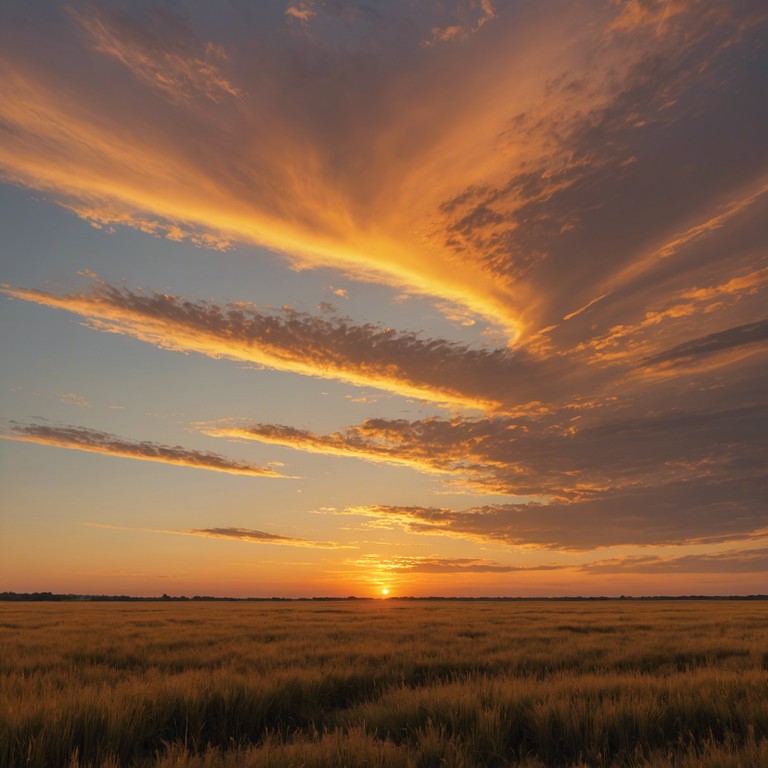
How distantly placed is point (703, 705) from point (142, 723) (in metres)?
6.15

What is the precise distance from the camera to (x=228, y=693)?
6.74 metres

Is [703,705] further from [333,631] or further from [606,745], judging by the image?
[333,631]

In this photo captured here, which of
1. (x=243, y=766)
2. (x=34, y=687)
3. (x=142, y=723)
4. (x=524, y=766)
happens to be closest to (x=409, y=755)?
(x=524, y=766)

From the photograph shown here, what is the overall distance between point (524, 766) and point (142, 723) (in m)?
3.81

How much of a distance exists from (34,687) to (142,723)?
8.34 feet

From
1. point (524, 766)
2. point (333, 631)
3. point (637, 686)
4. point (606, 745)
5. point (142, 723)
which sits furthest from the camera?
point (333, 631)

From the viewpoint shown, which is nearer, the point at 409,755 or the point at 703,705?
the point at 409,755

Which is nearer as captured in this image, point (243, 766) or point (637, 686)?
point (243, 766)

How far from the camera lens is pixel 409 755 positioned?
14.6 ft

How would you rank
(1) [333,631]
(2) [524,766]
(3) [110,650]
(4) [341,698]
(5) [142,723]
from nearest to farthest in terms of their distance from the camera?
(2) [524,766], (5) [142,723], (4) [341,698], (3) [110,650], (1) [333,631]

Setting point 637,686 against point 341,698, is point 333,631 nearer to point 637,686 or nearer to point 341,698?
point 341,698

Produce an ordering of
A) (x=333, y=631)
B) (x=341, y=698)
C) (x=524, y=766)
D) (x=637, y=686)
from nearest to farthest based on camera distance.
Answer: (x=524, y=766)
(x=637, y=686)
(x=341, y=698)
(x=333, y=631)

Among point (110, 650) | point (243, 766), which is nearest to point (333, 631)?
point (110, 650)

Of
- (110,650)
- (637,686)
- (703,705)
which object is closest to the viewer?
(703,705)
